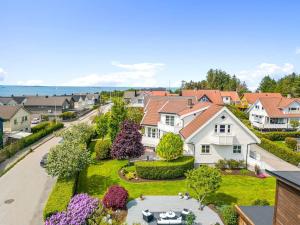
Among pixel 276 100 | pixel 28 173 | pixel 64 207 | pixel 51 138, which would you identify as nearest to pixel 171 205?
pixel 64 207

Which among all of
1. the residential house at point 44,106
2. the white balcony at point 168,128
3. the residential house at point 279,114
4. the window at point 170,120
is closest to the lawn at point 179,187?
the white balcony at point 168,128

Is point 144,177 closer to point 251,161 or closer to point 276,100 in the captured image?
point 251,161

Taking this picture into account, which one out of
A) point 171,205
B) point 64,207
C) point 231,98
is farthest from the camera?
point 231,98

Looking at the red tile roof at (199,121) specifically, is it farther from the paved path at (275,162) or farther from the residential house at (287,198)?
the residential house at (287,198)

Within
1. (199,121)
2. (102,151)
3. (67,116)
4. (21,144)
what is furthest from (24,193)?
(67,116)

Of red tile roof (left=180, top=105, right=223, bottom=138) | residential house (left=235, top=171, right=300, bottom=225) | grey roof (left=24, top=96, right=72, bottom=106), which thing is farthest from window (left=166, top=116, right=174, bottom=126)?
grey roof (left=24, top=96, right=72, bottom=106)

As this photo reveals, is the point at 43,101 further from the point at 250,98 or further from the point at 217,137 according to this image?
the point at 217,137
